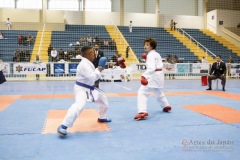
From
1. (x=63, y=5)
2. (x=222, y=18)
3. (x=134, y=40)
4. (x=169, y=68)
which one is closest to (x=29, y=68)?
(x=169, y=68)

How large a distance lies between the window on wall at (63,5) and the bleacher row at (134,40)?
14.3ft

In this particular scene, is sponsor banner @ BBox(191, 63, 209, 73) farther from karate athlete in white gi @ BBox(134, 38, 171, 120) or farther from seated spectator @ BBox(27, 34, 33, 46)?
seated spectator @ BBox(27, 34, 33, 46)

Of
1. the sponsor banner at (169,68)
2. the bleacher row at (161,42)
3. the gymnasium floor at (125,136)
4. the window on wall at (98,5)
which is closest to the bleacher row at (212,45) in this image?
the bleacher row at (161,42)

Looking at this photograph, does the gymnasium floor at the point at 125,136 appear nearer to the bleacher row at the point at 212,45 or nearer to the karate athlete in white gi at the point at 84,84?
the karate athlete in white gi at the point at 84,84

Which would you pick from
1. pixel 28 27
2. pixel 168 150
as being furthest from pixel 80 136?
pixel 28 27

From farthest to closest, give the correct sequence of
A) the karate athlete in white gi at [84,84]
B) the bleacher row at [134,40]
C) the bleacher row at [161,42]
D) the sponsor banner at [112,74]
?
1. the bleacher row at [161,42]
2. the bleacher row at [134,40]
3. the sponsor banner at [112,74]
4. the karate athlete in white gi at [84,84]

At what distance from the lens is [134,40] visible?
23922mm

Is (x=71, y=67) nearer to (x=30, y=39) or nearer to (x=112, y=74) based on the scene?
(x=112, y=74)

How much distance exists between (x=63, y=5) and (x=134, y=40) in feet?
33.1

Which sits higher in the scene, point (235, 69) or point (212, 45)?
point (212, 45)

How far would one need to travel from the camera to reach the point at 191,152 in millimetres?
3150

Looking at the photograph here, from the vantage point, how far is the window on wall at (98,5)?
29.0 metres

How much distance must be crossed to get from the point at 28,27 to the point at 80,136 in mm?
22524

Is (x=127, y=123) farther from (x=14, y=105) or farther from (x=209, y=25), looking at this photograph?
(x=209, y=25)
